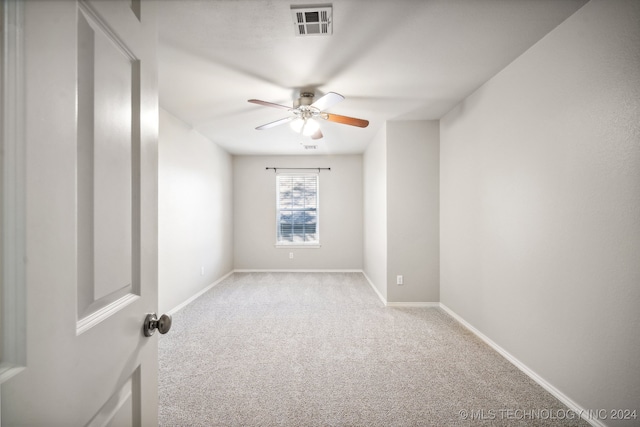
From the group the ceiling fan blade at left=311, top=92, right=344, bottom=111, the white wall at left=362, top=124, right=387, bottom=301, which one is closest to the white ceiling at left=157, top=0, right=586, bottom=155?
the ceiling fan blade at left=311, top=92, right=344, bottom=111

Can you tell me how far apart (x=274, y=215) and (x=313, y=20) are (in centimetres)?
456

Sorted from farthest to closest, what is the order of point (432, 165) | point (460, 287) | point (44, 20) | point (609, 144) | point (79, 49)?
point (432, 165), point (460, 287), point (609, 144), point (79, 49), point (44, 20)

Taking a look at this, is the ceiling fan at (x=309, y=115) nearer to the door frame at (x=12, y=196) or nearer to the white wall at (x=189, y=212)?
the white wall at (x=189, y=212)

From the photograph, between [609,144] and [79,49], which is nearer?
[79,49]

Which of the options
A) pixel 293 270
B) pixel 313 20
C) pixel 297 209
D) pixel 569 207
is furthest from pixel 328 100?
pixel 293 270

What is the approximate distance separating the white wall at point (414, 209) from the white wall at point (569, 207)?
39.0 inches

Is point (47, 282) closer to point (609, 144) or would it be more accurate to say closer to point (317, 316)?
point (609, 144)

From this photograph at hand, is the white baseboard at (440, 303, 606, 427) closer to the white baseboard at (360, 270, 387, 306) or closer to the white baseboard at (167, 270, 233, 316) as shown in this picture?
the white baseboard at (360, 270, 387, 306)

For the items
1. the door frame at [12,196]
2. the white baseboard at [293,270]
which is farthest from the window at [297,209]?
the door frame at [12,196]

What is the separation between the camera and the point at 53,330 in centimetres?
50

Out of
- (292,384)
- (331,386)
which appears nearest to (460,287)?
(331,386)

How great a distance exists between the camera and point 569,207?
6.16ft

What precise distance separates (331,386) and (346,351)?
1.81 ft

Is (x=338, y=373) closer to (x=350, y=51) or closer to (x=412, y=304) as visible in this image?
(x=412, y=304)
